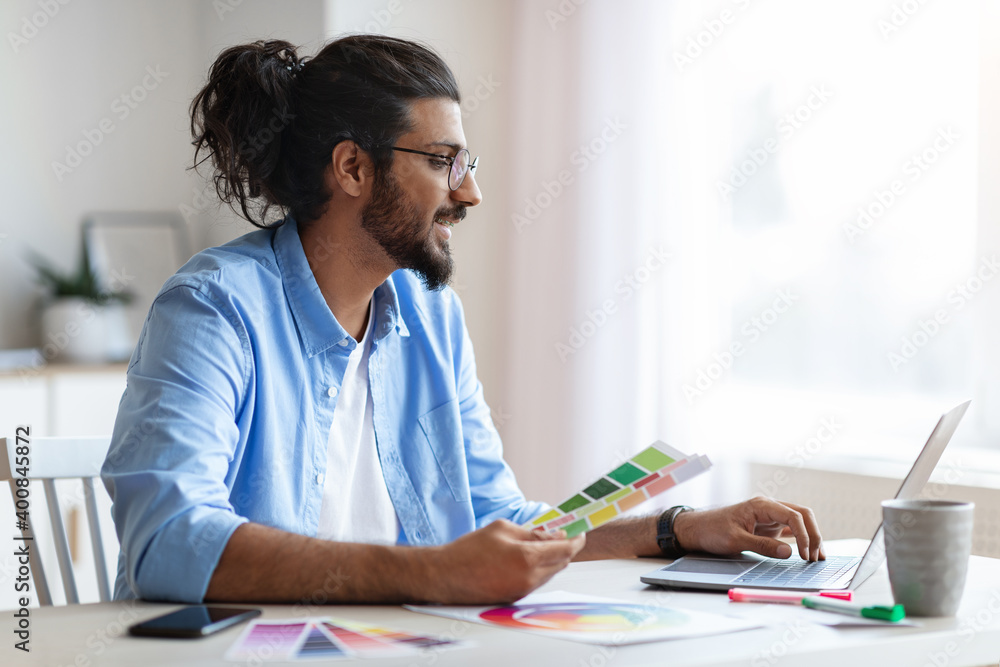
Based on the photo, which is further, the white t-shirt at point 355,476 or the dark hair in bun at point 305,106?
the dark hair in bun at point 305,106

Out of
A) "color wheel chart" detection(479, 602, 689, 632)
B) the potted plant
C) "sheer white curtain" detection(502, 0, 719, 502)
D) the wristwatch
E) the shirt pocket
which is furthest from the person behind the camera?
the potted plant

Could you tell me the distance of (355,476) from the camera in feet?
4.80

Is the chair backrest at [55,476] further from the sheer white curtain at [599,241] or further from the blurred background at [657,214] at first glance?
the sheer white curtain at [599,241]

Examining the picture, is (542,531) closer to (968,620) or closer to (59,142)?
(968,620)

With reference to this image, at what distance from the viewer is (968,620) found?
0.97 meters

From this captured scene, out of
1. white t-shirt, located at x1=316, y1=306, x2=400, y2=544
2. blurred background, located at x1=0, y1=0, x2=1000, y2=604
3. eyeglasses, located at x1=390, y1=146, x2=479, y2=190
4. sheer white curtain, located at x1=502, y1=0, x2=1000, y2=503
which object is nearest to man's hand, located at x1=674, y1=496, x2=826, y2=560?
white t-shirt, located at x1=316, y1=306, x2=400, y2=544

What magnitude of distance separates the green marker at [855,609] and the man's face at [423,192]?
2.77 ft

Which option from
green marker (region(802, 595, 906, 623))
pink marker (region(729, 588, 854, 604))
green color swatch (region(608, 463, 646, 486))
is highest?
green color swatch (region(608, 463, 646, 486))

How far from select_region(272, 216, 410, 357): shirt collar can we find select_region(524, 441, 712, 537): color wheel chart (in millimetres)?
492

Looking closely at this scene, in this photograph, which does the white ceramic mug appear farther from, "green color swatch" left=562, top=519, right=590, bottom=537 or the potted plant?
the potted plant

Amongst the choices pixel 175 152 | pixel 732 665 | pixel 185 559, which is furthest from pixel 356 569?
pixel 175 152

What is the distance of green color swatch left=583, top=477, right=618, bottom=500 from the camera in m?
1.02

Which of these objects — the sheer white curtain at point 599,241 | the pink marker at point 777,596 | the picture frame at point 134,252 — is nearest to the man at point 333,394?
the pink marker at point 777,596

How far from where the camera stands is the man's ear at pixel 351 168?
1.65 metres
